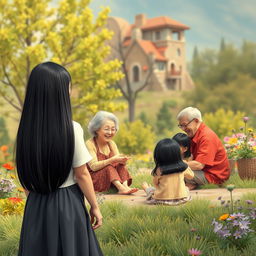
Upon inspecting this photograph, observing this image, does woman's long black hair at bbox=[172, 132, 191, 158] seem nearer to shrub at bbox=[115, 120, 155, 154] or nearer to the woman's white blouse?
the woman's white blouse

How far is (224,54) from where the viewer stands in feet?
144

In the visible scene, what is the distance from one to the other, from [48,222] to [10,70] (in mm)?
13069

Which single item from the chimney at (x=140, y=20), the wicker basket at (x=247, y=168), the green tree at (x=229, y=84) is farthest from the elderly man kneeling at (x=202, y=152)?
the chimney at (x=140, y=20)

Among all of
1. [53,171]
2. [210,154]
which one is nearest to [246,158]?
[210,154]

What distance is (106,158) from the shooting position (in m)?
6.53

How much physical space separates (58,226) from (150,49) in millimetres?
44949

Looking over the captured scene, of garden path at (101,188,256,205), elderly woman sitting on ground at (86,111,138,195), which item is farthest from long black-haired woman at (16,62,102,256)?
elderly woman sitting on ground at (86,111,138,195)

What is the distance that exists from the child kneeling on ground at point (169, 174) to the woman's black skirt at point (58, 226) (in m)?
2.26

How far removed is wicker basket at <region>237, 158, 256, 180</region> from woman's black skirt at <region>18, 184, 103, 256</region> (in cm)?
428

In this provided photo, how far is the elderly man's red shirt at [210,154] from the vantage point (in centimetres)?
636

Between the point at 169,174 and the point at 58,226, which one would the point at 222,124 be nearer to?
the point at 169,174

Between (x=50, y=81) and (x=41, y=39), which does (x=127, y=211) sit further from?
(x=41, y=39)

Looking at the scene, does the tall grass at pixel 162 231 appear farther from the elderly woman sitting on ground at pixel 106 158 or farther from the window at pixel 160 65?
the window at pixel 160 65

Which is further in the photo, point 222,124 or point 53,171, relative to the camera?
point 222,124
